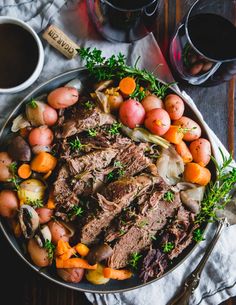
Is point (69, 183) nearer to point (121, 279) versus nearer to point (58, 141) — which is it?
point (58, 141)

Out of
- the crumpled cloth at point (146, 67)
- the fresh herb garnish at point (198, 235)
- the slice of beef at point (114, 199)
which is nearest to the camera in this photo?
the slice of beef at point (114, 199)

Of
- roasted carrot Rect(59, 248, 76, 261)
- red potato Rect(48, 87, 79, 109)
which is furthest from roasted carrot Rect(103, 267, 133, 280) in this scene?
red potato Rect(48, 87, 79, 109)

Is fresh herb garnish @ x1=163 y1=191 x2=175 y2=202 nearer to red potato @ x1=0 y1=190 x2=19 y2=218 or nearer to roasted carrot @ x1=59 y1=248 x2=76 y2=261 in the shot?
roasted carrot @ x1=59 y1=248 x2=76 y2=261

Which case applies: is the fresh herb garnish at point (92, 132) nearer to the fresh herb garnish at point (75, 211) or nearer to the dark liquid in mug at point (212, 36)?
the fresh herb garnish at point (75, 211)

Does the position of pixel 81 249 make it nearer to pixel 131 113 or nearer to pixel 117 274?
pixel 117 274

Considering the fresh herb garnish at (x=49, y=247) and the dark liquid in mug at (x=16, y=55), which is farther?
the dark liquid in mug at (x=16, y=55)

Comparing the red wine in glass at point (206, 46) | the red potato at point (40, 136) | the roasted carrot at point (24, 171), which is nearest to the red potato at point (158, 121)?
the red wine in glass at point (206, 46)
